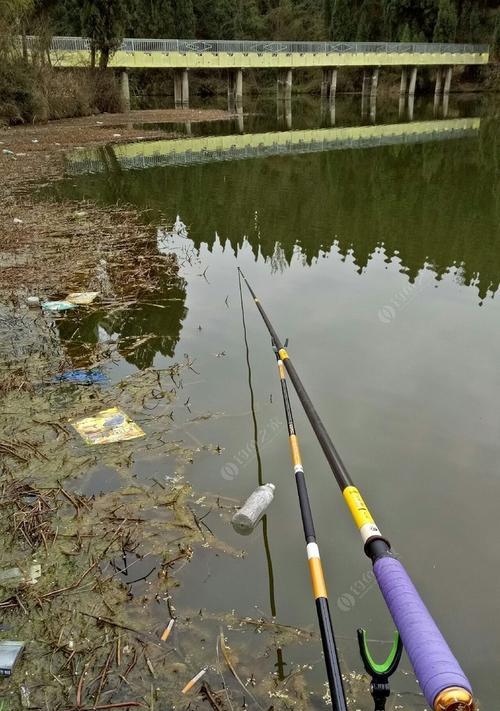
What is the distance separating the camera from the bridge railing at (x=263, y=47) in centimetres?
2856

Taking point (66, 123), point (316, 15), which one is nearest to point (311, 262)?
point (66, 123)

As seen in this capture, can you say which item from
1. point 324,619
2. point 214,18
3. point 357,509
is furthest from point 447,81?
point 324,619

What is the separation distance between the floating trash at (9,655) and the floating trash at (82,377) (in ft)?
7.41

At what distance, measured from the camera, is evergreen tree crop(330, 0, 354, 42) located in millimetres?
47125

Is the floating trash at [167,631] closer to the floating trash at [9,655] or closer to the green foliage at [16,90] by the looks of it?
the floating trash at [9,655]

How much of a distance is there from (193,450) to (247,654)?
1441 mm

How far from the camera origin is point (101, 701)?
1955mm

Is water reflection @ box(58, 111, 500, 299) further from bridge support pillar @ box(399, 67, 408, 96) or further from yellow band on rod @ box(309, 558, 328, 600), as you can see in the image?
bridge support pillar @ box(399, 67, 408, 96)

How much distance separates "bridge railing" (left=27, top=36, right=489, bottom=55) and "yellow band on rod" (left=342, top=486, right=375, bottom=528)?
104 ft

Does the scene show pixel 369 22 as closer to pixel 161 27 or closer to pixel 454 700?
pixel 161 27

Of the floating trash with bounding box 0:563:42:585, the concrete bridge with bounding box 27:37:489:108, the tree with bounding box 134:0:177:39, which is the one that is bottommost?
the floating trash with bounding box 0:563:42:585

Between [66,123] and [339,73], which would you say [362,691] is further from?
[339,73]

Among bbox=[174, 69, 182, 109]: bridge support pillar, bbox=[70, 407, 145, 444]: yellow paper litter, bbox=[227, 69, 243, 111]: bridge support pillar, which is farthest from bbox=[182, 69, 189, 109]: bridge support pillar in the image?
bbox=[70, 407, 145, 444]: yellow paper litter

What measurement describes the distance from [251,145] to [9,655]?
59.6ft
